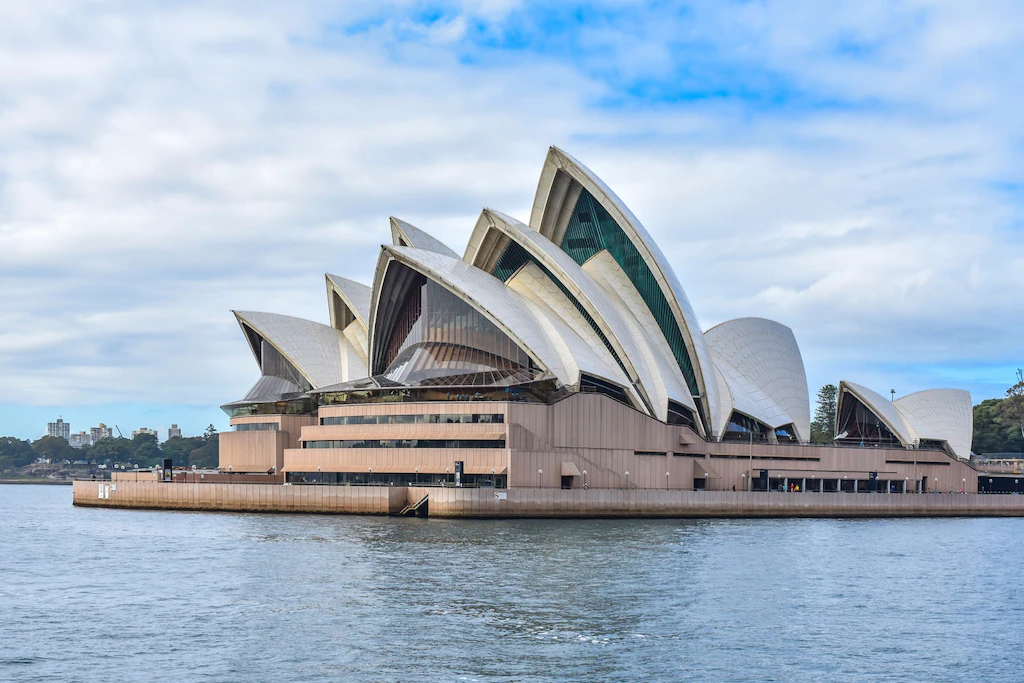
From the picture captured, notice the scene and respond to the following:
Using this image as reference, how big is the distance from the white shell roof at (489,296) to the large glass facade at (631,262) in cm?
742

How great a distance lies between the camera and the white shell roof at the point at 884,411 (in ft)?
298

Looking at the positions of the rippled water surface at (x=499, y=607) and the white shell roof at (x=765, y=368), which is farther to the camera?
the white shell roof at (x=765, y=368)

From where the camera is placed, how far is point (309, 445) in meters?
72.9

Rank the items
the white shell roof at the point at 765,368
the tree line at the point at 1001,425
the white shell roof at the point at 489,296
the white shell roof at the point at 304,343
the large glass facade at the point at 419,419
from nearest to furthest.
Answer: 1. the large glass facade at the point at 419,419
2. the white shell roof at the point at 489,296
3. the white shell roof at the point at 765,368
4. the white shell roof at the point at 304,343
5. the tree line at the point at 1001,425

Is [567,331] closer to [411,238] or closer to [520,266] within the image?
[520,266]

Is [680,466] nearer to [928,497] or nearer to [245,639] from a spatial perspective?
[928,497]

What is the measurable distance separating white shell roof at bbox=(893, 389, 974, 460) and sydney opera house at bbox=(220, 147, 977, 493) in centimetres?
375

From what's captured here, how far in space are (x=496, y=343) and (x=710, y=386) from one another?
14.4 m

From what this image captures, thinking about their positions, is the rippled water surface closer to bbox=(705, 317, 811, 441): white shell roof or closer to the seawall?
the seawall

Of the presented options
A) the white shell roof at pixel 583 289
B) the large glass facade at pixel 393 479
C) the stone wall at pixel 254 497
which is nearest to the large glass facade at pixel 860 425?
the white shell roof at pixel 583 289

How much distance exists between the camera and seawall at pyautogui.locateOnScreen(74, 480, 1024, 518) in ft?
205

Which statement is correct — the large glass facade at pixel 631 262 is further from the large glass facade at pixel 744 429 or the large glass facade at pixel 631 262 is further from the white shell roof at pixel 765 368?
the white shell roof at pixel 765 368

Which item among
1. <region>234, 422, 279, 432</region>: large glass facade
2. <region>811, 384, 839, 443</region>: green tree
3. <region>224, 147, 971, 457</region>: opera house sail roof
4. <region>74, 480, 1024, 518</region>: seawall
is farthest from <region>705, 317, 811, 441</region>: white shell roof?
<region>811, 384, 839, 443</region>: green tree

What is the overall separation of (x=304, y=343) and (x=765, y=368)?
3354 centimetres
